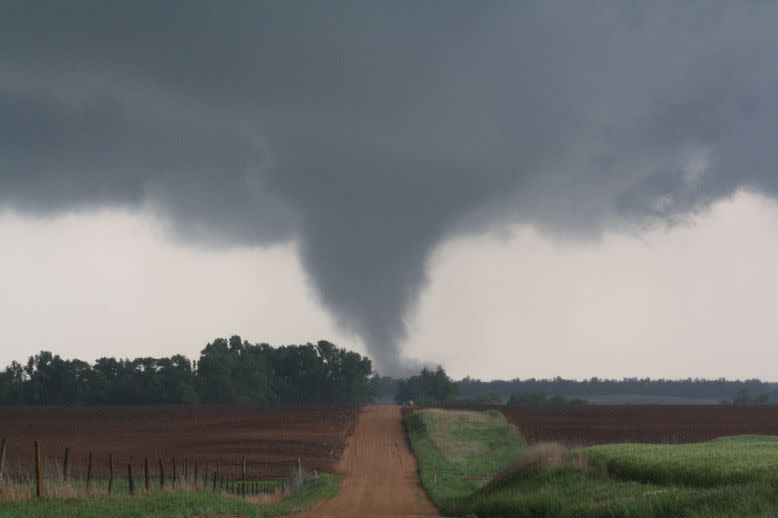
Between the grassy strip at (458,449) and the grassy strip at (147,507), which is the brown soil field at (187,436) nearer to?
the grassy strip at (458,449)

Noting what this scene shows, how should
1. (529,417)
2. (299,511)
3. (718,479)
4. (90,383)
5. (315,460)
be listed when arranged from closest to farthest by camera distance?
(718,479) → (299,511) → (315,460) → (529,417) → (90,383)

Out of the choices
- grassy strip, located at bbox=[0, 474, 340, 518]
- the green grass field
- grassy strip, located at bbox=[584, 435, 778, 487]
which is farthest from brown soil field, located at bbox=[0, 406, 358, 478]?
grassy strip, located at bbox=[584, 435, 778, 487]

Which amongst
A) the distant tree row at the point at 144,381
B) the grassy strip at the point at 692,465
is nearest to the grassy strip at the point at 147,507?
the grassy strip at the point at 692,465

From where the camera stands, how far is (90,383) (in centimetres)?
18412

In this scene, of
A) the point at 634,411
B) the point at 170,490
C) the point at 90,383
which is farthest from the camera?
the point at 90,383

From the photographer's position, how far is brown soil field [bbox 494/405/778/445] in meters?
82.2

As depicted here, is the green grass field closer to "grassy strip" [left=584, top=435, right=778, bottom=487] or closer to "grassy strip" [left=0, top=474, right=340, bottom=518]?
"grassy strip" [left=584, top=435, right=778, bottom=487]

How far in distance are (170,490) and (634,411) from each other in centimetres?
10394

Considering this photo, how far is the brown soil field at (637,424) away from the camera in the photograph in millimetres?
82188

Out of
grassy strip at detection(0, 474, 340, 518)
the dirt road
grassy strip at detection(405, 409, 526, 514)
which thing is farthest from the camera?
grassy strip at detection(405, 409, 526, 514)

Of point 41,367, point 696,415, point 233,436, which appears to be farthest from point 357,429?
point 41,367

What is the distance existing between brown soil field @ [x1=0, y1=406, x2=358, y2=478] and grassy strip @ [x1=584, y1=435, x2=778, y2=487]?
28.6 m

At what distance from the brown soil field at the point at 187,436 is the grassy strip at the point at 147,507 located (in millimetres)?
22122

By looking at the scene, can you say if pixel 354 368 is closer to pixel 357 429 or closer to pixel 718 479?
pixel 357 429
